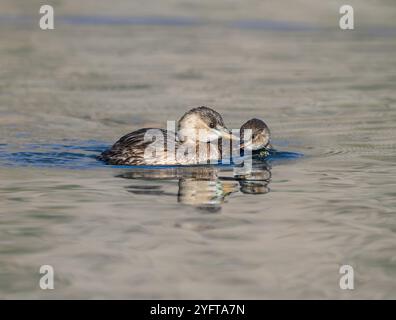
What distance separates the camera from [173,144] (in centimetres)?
1298

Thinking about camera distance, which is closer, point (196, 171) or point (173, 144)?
point (196, 171)

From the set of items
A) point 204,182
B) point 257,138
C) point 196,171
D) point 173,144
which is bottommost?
point 204,182

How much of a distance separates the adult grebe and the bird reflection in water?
185 mm

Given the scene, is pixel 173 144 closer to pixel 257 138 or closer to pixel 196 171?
pixel 196 171

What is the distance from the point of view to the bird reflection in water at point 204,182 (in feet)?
36.1

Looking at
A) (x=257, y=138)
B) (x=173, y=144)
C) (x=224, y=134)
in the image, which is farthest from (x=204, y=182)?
(x=257, y=138)

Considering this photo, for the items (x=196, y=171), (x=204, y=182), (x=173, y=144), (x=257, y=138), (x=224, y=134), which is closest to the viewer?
(x=204, y=182)

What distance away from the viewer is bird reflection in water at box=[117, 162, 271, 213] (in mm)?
10992

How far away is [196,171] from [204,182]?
713 millimetres

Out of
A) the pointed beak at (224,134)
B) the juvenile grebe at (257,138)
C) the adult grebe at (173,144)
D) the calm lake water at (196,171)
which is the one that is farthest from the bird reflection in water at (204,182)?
the pointed beak at (224,134)

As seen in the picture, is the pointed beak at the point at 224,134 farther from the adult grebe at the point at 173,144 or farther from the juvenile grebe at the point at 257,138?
the juvenile grebe at the point at 257,138

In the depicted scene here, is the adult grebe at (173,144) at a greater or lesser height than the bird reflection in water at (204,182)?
greater

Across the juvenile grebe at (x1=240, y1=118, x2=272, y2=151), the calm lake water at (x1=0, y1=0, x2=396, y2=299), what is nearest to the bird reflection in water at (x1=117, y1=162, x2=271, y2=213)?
the calm lake water at (x1=0, y1=0, x2=396, y2=299)

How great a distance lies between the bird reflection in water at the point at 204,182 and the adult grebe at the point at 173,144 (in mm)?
185
